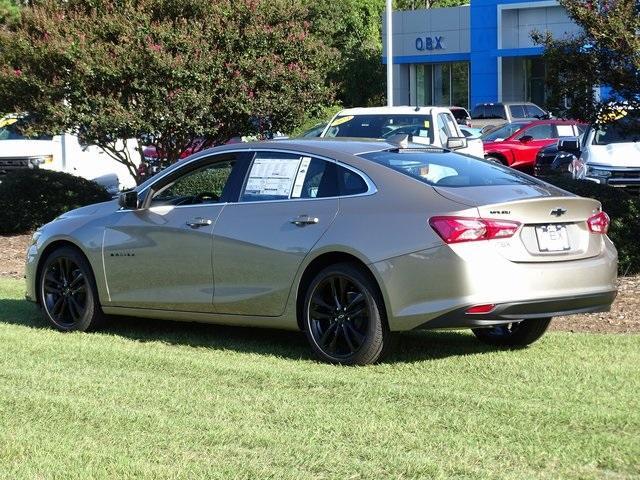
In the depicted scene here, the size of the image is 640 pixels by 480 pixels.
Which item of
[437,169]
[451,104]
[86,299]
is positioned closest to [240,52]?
[86,299]

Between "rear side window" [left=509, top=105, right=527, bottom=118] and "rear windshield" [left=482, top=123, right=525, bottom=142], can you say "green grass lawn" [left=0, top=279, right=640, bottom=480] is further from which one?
"rear side window" [left=509, top=105, right=527, bottom=118]

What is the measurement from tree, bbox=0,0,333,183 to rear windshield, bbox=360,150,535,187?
23.4ft

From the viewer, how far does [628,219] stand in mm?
12430

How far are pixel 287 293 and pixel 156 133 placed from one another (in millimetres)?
7931

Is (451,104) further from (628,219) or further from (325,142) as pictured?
(325,142)

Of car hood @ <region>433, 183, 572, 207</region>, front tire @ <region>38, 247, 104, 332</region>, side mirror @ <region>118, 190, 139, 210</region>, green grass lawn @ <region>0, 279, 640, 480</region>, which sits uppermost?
car hood @ <region>433, 183, 572, 207</region>

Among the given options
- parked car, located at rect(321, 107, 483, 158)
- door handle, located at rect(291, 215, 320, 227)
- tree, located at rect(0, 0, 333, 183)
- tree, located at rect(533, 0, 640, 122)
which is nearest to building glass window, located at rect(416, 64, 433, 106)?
parked car, located at rect(321, 107, 483, 158)

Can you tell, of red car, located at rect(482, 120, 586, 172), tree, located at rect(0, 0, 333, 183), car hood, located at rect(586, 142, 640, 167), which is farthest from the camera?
red car, located at rect(482, 120, 586, 172)

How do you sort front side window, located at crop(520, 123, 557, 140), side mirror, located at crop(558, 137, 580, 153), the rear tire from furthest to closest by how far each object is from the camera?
front side window, located at crop(520, 123, 557, 140), side mirror, located at crop(558, 137, 580, 153), the rear tire

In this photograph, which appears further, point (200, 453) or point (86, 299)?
point (86, 299)

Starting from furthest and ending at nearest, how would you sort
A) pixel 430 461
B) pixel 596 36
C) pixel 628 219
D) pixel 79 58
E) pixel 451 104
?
pixel 451 104
pixel 79 58
pixel 628 219
pixel 596 36
pixel 430 461

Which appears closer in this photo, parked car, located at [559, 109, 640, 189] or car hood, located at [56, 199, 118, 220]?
car hood, located at [56, 199, 118, 220]

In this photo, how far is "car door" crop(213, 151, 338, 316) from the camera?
25.6ft

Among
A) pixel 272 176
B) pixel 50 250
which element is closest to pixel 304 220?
pixel 272 176
